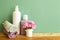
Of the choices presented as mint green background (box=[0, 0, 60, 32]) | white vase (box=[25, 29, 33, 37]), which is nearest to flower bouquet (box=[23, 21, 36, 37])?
white vase (box=[25, 29, 33, 37])

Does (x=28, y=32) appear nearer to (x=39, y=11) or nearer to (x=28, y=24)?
(x=28, y=24)

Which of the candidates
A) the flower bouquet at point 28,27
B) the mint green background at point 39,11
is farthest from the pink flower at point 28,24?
the mint green background at point 39,11

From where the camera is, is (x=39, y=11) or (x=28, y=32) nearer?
(x=28, y=32)

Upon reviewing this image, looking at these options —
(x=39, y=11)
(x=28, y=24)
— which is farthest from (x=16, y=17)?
(x=39, y=11)

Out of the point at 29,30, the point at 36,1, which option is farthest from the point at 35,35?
the point at 36,1

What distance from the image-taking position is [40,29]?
3.76 feet

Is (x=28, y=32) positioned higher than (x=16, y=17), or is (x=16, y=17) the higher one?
(x=16, y=17)

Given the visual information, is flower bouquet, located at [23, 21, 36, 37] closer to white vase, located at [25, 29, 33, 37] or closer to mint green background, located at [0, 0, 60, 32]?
white vase, located at [25, 29, 33, 37]

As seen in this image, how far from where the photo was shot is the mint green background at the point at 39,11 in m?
1.10

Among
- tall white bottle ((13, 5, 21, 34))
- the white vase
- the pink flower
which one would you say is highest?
tall white bottle ((13, 5, 21, 34))

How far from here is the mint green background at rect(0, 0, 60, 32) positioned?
1.10 meters

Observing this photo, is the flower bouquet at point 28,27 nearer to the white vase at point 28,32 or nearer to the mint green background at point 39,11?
the white vase at point 28,32

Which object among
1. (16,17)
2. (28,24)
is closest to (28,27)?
(28,24)

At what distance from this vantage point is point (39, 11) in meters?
1.13
